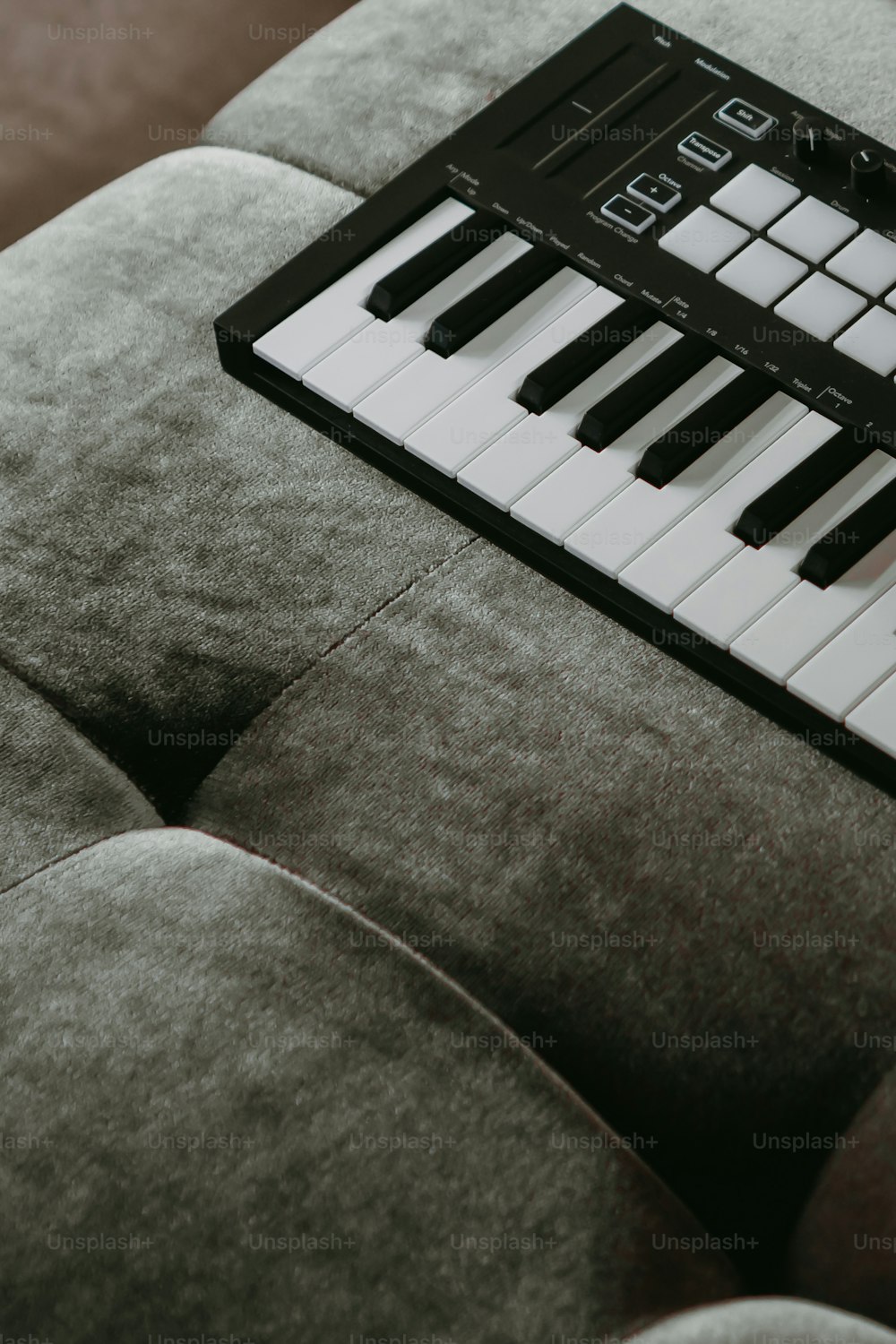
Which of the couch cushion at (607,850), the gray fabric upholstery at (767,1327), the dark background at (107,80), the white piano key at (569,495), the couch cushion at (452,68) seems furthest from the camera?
the dark background at (107,80)

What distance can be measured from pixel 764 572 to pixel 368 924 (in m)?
0.34

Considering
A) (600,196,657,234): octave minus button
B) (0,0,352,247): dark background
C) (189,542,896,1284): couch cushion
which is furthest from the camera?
(0,0,352,247): dark background

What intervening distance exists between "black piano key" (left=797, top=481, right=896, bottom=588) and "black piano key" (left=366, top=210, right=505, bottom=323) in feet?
1.13

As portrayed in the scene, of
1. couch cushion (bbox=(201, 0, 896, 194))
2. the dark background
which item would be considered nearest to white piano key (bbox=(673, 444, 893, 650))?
couch cushion (bbox=(201, 0, 896, 194))

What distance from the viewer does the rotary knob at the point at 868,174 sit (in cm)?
99

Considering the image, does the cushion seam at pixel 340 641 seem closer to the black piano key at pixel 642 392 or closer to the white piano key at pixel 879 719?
the black piano key at pixel 642 392

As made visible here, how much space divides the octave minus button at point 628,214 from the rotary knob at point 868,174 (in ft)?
0.50

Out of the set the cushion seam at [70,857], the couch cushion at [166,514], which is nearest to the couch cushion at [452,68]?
the couch cushion at [166,514]

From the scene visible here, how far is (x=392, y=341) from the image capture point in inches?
38.0

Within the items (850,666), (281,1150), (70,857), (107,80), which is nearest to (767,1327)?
(281,1150)

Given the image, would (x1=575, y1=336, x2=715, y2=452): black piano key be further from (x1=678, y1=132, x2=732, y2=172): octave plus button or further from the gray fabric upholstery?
the gray fabric upholstery

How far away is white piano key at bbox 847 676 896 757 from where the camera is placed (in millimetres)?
812

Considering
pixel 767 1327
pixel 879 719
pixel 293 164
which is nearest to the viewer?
pixel 767 1327

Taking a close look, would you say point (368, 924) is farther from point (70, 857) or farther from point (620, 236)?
point (620, 236)
